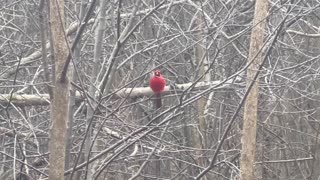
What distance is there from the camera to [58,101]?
341 centimetres

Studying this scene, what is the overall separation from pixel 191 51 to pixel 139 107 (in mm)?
1602

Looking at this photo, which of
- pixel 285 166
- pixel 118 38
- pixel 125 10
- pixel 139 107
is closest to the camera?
pixel 118 38

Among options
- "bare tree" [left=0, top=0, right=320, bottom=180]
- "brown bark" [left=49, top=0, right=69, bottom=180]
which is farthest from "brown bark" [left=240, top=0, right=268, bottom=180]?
"brown bark" [left=49, top=0, right=69, bottom=180]

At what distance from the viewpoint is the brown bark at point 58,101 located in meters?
3.37

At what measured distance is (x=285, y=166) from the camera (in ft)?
34.0

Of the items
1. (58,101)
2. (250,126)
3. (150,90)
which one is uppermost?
(150,90)

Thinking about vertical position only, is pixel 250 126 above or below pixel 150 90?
below

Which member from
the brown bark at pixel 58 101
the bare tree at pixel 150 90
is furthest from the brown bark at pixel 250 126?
the brown bark at pixel 58 101

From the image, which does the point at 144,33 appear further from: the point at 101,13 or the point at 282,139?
the point at 101,13

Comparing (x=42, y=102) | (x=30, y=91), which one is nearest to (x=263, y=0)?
(x=42, y=102)

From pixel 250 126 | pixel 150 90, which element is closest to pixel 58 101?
pixel 150 90

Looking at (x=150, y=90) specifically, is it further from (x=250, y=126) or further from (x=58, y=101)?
(x=58, y=101)

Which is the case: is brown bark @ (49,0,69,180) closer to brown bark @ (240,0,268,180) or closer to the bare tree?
the bare tree

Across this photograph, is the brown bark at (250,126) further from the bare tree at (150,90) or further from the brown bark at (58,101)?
the brown bark at (58,101)
